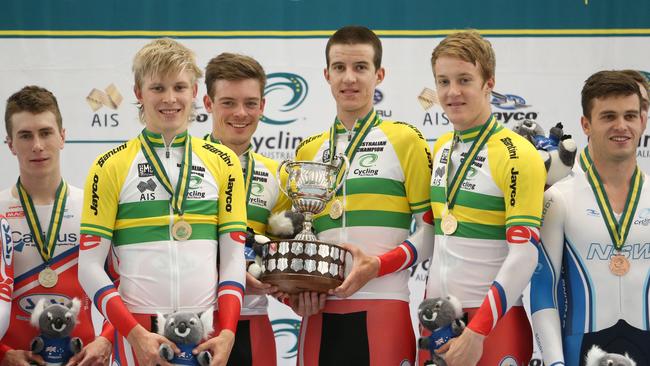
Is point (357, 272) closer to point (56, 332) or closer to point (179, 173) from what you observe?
point (179, 173)

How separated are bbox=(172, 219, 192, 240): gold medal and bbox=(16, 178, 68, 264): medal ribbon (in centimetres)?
78

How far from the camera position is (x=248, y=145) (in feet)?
13.7

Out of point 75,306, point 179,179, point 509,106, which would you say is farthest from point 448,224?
point 509,106

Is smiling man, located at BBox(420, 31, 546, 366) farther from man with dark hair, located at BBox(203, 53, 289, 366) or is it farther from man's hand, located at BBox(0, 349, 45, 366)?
man's hand, located at BBox(0, 349, 45, 366)

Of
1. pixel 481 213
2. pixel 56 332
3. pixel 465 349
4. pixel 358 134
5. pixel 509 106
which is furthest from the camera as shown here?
pixel 509 106

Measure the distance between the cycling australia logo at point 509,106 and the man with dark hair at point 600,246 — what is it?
162cm

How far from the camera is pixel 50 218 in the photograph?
398 centimetres

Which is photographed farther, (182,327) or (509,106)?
(509,106)

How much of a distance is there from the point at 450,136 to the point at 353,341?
0.94 m

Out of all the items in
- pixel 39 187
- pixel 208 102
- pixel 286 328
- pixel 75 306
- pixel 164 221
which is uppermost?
pixel 208 102

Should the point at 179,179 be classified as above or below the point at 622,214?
above

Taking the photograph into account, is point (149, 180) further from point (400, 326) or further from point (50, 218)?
point (400, 326)

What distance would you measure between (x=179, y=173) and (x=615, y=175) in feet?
5.56
